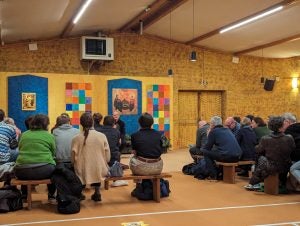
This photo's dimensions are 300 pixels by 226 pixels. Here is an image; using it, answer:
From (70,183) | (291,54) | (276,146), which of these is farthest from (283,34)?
(70,183)

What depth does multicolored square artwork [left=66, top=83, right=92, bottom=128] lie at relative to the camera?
10.7m

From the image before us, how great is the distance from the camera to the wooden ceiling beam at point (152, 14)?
8.96 m

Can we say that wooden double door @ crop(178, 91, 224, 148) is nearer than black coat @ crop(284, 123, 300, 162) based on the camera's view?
No

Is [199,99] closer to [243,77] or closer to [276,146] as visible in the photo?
[243,77]

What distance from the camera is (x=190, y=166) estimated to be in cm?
744

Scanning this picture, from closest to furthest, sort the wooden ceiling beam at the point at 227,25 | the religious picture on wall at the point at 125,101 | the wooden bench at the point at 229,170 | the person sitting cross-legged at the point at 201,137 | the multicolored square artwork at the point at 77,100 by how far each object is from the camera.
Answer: the wooden bench at the point at 229,170, the person sitting cross-legged at the point at 201,137, the wooden ceiling beam at the point at 227,25, the multicolored square artwork at the point at 77,100, the religious picture on wall at the point at 125,101

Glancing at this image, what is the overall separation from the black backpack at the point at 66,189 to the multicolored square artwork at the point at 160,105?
702 centimetres

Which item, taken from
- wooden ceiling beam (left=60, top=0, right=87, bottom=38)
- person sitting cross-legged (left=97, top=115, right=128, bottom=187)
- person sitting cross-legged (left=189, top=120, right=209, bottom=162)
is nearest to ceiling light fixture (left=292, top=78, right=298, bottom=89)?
person sitting cross-legged (left=189, top=120, right=209, bottom=162)

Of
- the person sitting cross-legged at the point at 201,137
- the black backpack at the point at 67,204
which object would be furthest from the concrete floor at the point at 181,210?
the person sitting cross-legged at the point at 201,137

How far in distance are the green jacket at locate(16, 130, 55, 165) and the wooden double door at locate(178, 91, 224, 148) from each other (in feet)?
27.3

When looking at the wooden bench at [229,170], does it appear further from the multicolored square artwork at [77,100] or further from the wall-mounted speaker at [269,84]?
the wall-mounted speaker at [269,84]

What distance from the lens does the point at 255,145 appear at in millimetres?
6828

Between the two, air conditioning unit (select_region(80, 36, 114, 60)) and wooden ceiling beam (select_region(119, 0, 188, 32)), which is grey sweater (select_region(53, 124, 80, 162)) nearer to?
wooden ceiling beam (select_region(119, 0, 188, 32))

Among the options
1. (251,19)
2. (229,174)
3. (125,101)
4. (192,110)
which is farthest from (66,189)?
(192,110)
